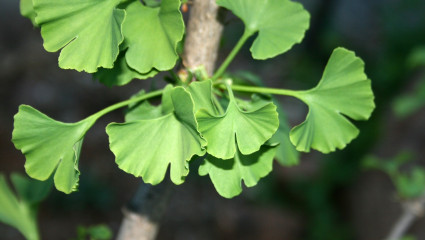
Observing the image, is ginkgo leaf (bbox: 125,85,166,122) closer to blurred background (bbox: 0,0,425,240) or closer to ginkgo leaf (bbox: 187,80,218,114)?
ginkgo leaf (bbox: 187,80,218,114)

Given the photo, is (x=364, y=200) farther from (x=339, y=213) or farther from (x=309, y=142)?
(x=309, y=142)

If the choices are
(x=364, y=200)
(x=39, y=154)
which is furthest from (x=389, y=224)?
(x=39, y=154)

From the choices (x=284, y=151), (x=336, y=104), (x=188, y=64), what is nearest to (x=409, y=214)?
(x=284, y=151)

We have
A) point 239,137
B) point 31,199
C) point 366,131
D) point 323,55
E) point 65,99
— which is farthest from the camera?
point 323,55

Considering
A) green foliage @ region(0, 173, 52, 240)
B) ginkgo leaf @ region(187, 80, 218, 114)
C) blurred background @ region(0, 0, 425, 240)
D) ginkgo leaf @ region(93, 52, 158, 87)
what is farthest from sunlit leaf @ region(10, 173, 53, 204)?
blurred background @ region(0, 0, 425, 240)

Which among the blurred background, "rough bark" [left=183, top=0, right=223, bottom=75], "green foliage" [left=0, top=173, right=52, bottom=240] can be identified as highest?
"rough bark" [left=183, top=0, right=223, bottom=75]

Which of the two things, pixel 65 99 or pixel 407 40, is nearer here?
pixel 65 99
